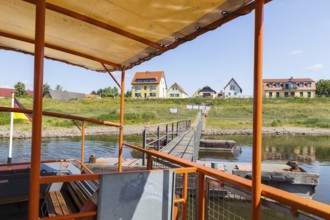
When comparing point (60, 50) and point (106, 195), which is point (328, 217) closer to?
point (106, 195)

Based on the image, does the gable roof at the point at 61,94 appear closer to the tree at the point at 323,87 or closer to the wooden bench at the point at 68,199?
the wooden bench at the point at 68,199

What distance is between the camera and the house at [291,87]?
64.5 metres

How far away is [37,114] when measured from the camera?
180cm

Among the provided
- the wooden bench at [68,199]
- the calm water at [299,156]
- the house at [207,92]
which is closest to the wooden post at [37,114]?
the wooden bench at [68,199]

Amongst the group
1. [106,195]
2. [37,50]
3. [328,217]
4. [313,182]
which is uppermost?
[37,50]

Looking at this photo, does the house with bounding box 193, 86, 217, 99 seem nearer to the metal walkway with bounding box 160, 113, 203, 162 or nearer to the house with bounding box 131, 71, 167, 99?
the house with bounding box 131, 71, 167, 99

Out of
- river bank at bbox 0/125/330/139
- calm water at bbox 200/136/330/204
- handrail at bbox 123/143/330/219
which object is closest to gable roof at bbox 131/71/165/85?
river bank at bbox 0/125/330/139

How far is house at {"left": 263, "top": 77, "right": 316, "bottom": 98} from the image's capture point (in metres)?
64.5

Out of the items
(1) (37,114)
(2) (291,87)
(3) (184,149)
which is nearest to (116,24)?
(1) (37,114)

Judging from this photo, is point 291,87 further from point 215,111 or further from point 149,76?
point 149,76

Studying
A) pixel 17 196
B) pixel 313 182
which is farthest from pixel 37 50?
pixel 313 182

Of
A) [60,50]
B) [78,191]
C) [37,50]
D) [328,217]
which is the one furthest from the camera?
[60,50]

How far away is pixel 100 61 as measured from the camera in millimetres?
4301

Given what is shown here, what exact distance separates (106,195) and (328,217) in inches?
56.5
